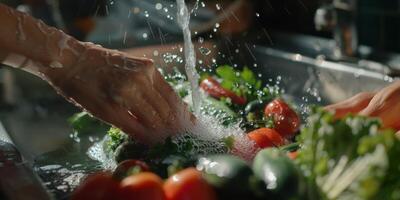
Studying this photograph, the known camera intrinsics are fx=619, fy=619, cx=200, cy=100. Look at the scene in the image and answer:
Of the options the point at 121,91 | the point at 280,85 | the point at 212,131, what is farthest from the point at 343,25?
the point at 121,91

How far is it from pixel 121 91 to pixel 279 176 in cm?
47

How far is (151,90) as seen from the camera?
1.35 meters

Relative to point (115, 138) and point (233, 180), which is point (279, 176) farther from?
point (115, 138)

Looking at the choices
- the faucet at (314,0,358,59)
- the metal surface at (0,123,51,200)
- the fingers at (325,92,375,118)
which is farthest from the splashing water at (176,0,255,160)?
the faucet at (314,0,358,59)

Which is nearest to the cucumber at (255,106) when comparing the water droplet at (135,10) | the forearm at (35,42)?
the forearm at (35,42)

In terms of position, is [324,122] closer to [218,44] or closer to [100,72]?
[100,72]

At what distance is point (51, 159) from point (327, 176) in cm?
87

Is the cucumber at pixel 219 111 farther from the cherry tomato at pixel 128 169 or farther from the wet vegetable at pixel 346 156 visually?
the wet vegetable at pixel 346 156

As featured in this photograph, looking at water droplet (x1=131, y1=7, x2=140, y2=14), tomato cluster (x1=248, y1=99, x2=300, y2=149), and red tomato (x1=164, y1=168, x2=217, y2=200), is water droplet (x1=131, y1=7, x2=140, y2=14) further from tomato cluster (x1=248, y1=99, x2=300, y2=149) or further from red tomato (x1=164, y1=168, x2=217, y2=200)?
red tomato (x1=164, y1=168, x2=217, y2=200)

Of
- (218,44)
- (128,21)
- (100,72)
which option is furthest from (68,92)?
(128,21)

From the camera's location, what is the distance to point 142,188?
37.8 inches

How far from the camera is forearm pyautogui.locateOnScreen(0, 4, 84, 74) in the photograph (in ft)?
4.24

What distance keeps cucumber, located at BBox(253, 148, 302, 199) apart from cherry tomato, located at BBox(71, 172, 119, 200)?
0.76 ft

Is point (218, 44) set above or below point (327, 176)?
below
